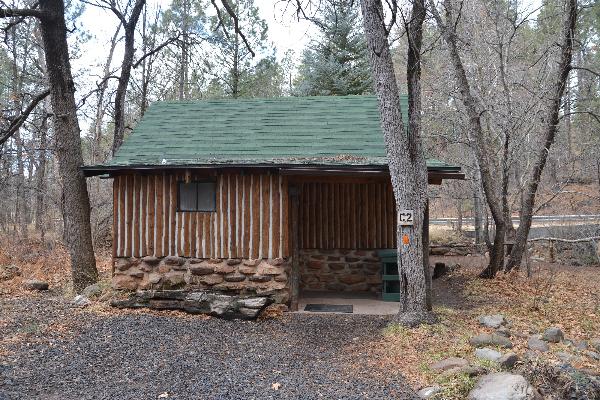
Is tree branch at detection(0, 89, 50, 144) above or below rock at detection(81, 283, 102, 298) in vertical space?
above

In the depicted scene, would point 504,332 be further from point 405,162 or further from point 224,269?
point 224,269

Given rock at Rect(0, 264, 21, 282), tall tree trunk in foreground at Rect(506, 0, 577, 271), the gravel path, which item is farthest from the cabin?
rock at Rect(0, 264, 21, 282)

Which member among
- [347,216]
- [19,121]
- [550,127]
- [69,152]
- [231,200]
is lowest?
[347,216]

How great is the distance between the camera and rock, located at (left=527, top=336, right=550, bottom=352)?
215 inches

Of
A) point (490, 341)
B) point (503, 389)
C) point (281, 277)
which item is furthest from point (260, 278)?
point (503, 389)

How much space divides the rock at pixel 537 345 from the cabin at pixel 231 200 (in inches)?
116

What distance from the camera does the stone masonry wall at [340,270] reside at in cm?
980

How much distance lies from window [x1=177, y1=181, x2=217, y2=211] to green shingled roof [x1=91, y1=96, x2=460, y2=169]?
46cm

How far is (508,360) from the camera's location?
4.77m

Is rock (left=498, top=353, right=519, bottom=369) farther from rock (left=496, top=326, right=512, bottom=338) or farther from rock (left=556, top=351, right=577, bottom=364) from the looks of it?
rock (left=496, top=326, right=512, bottom=338)

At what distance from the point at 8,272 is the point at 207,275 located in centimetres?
564

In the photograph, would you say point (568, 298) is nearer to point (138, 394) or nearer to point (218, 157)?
point (218, 157)

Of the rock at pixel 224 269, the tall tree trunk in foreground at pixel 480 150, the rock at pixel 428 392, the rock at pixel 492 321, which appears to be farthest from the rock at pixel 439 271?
the rock at pixel 428 392

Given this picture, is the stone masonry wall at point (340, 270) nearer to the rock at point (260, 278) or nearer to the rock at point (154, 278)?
the rock at point (260, 278)
